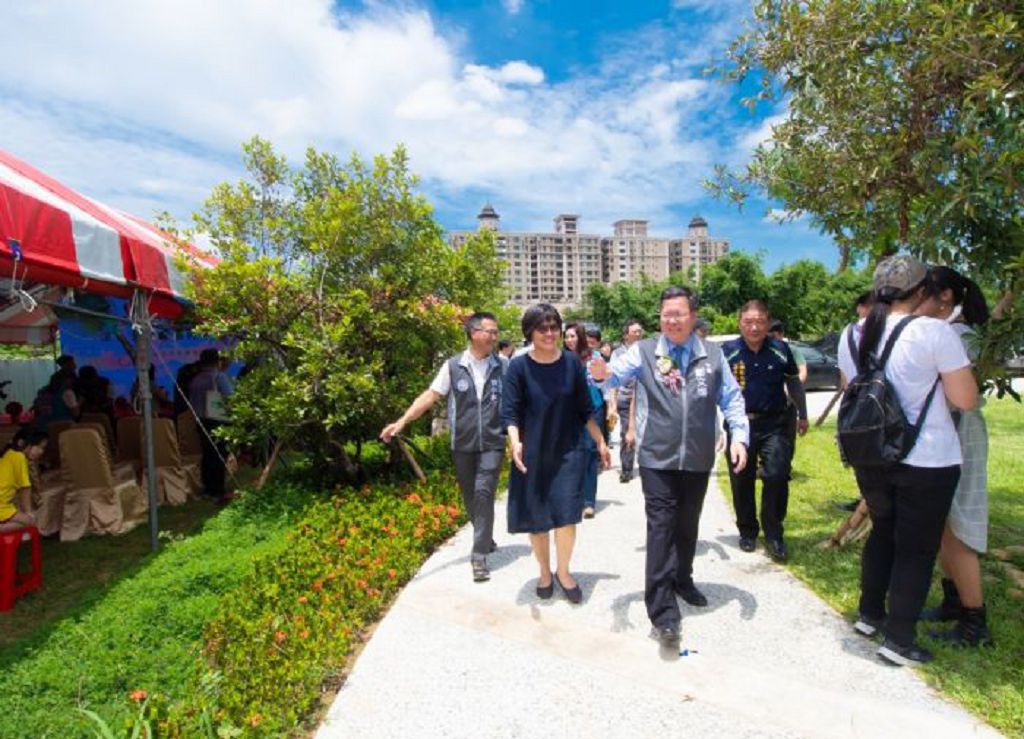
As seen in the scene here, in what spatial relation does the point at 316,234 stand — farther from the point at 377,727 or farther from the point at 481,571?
the point at 377,727

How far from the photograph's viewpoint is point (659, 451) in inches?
129

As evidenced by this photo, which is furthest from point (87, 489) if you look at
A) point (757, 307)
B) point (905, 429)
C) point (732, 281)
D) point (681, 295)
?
point (732, 281)

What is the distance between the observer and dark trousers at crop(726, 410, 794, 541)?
14.2ft

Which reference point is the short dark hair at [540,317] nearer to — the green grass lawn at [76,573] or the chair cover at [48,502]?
the green grass lawn at [76,573]

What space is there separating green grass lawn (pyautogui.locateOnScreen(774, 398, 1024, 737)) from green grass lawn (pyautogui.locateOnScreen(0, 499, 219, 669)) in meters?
4.97

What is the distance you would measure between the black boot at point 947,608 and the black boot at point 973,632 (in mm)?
188

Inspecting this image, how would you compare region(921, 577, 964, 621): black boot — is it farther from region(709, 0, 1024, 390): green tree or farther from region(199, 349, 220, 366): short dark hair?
region(199, 349, 220, 366): short dark hair

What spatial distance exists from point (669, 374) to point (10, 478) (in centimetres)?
504

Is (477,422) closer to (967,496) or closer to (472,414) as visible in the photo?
(472,414)

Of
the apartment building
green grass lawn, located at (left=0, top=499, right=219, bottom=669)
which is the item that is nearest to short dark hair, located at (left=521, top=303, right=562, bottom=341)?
green grass lawn, located at (left=0, top=499, right=219, bottom=669)

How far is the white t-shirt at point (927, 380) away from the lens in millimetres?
2748

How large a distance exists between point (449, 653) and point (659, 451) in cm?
153

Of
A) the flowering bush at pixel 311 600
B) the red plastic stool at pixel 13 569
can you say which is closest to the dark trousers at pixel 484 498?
the flowering bush at pixel 311 600

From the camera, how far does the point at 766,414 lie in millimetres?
4430
